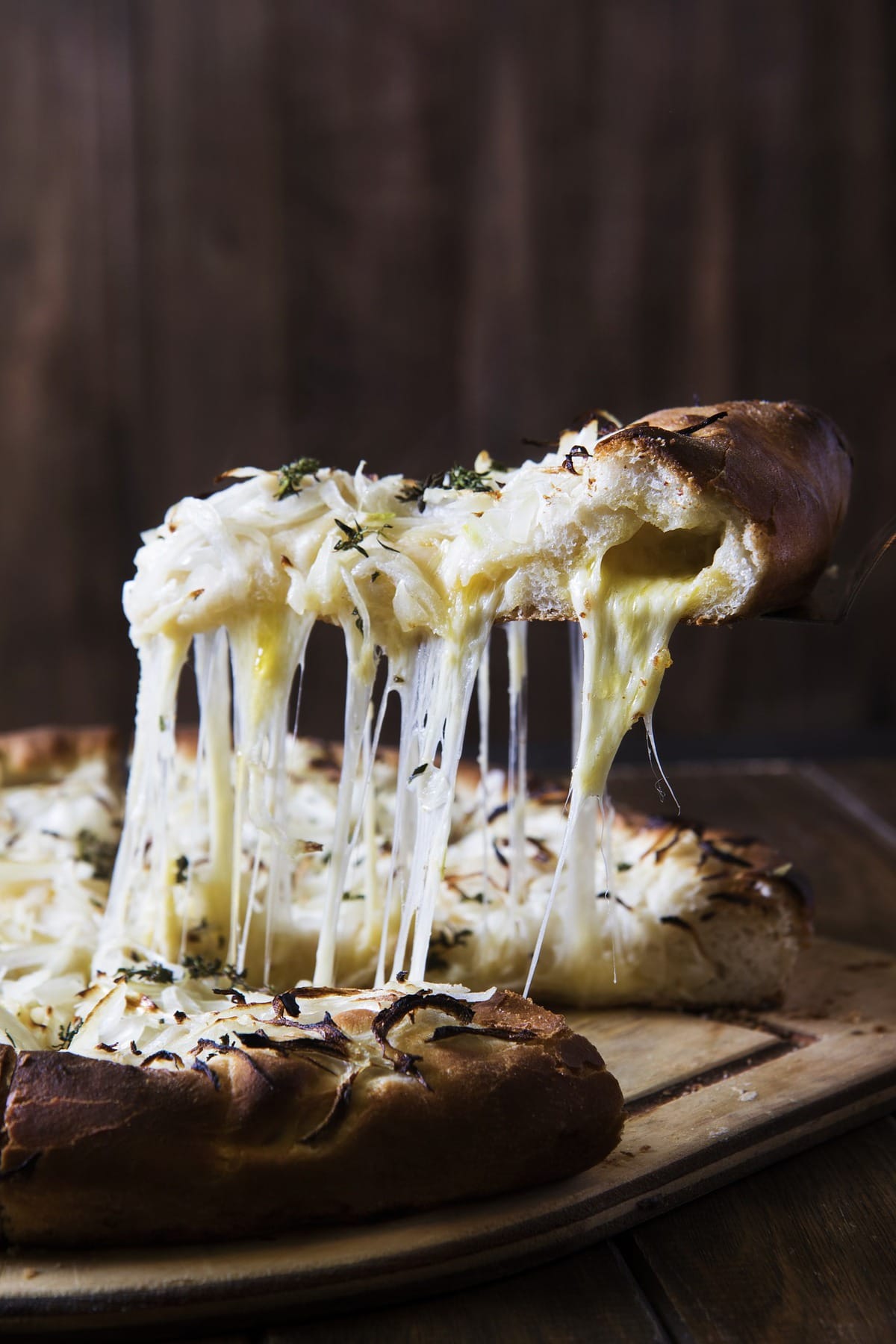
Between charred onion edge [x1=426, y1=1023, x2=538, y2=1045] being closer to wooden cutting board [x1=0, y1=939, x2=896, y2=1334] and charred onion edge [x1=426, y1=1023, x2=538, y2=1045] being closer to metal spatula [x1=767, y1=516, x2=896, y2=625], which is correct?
wooden cutting board [x1=0, y1=939, x2=896, y2=1334]

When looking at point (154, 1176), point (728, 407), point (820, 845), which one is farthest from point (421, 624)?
point (820, 845)

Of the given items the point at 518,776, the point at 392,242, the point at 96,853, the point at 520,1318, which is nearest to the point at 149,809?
the point at 96,853

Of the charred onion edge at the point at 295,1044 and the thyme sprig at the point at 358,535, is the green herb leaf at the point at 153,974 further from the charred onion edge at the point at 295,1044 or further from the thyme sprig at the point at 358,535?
the thyme sprig at the point at 358,535

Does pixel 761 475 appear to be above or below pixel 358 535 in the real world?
above

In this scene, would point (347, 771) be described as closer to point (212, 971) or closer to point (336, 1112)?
point (212, 971)

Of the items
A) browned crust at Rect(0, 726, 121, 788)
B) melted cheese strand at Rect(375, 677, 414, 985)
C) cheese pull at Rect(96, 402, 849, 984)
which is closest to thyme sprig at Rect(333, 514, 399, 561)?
cheese pull at Rect(96, 402, 849, 984)

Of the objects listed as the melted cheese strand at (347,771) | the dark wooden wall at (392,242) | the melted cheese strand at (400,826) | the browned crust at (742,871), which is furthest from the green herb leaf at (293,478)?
the dark wooden wall at (392,242)
